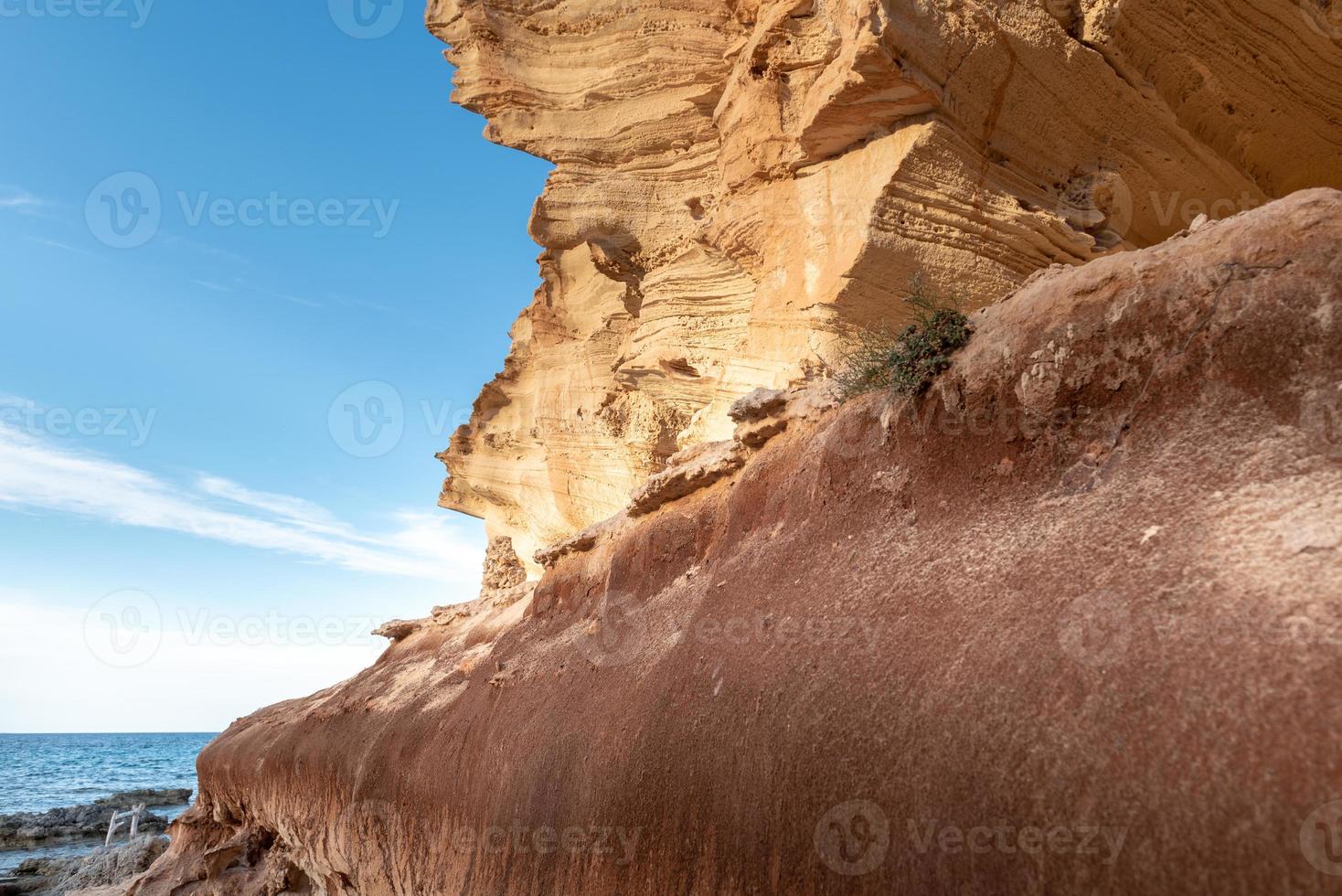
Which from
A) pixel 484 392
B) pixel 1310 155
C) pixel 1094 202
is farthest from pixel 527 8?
pixel 1310 155

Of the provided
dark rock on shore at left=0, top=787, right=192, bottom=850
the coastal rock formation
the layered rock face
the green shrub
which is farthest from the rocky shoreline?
the green shrub

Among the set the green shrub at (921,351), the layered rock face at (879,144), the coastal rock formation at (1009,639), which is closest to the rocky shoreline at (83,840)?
the layered rock face at (879,144)

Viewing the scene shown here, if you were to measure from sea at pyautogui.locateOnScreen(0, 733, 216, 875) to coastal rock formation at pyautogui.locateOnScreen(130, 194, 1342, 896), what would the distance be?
22.5m

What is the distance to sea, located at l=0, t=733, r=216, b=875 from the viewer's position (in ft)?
114

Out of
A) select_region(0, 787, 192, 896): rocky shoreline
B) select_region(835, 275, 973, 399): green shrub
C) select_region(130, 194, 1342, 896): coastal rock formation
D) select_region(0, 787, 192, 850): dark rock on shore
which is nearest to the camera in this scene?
select_region(130, 194, 1342, 896): coastal rock formation

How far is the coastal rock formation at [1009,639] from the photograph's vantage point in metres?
2.95

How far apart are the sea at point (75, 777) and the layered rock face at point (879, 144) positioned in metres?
21.0

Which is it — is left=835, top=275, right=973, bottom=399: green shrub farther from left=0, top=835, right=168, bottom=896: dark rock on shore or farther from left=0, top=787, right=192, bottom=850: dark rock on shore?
left=0, top=787, right=192, bottom=850: dark rock on shore

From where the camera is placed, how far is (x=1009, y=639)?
12.8ft

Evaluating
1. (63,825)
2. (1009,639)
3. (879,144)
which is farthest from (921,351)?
(63,825)

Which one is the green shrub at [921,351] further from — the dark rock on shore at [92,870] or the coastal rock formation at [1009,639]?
the dark rock on shore at [92,870]

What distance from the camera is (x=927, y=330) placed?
5754 millimetres

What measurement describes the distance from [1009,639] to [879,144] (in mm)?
7849

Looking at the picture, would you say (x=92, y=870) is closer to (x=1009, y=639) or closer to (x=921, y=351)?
(x=921, y=351)
